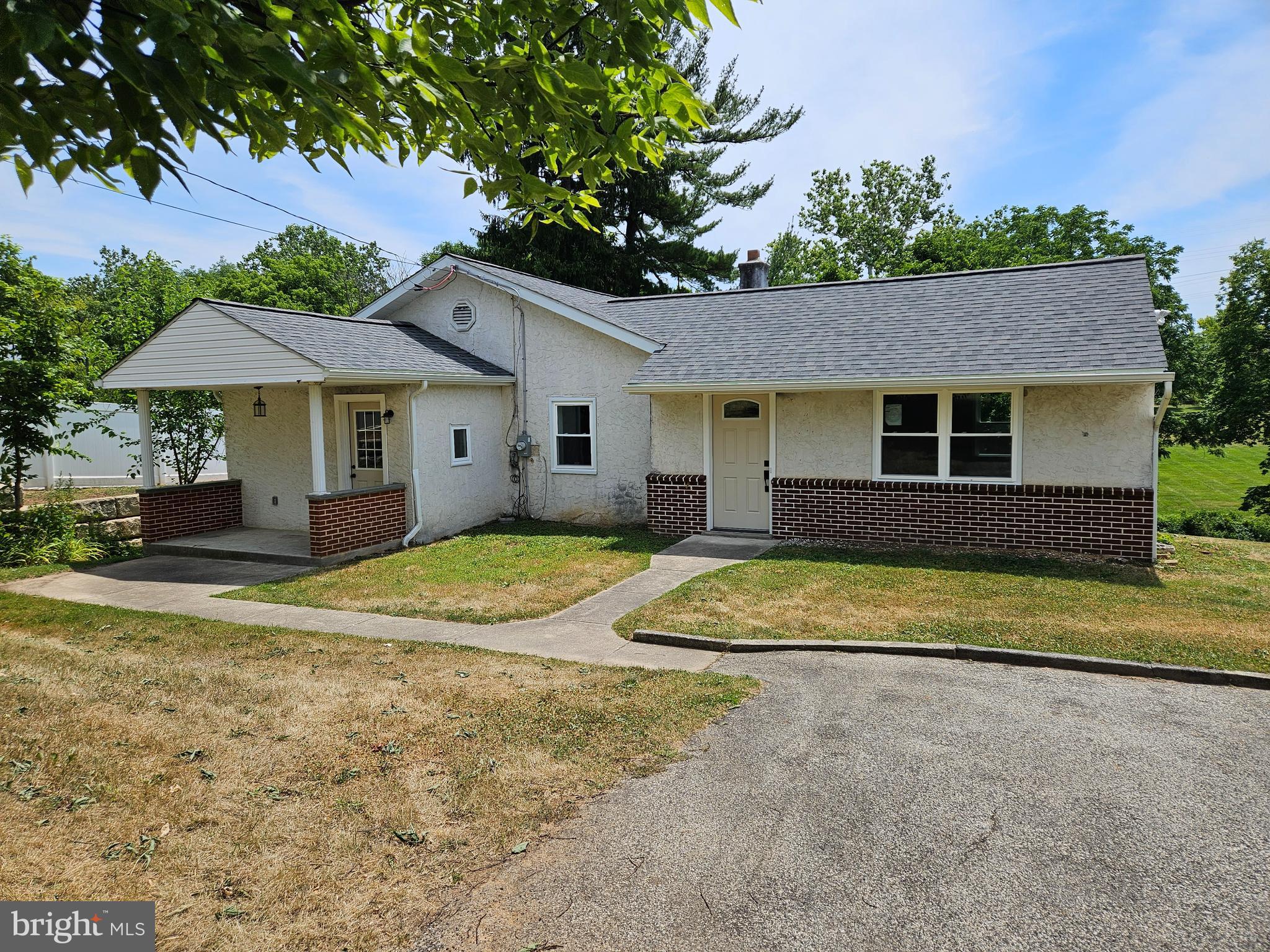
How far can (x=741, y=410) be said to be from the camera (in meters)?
13.8

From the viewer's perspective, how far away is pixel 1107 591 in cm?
938

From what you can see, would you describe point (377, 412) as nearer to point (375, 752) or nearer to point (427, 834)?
point (375, 752)

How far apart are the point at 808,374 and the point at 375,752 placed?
929cm

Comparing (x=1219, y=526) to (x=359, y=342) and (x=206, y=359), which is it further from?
(x=206, y=359)

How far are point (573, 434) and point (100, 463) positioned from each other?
18.7 meters

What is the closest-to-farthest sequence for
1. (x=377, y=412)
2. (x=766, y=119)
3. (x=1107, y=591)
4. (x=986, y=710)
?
(x=986, y=710) < (x=1107, y=591) < (x=377, y=412) < (x=766, y=119)

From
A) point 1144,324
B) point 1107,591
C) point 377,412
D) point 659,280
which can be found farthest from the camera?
point 659,280

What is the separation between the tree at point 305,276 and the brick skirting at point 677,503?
12.8 meters

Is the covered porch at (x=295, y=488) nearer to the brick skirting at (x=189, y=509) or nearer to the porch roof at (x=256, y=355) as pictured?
the brick skirting at (x=189, y=509)

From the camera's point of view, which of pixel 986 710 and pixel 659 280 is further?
pixel 659 280

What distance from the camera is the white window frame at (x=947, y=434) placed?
11.7m

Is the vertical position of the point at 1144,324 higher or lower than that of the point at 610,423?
higher

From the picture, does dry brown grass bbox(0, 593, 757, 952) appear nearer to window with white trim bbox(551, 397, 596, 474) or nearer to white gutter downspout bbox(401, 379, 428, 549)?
white gutter downspout bbox(401, 379, 428, 549)

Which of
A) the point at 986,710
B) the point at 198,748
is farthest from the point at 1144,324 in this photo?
the point at 198,748
